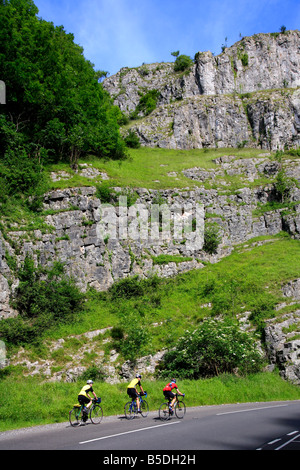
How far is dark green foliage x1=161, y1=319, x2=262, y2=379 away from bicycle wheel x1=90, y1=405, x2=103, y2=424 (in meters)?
9.09

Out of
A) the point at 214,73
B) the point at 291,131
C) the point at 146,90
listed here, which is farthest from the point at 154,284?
the point at 146,90

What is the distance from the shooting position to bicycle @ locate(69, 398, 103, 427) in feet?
41.2

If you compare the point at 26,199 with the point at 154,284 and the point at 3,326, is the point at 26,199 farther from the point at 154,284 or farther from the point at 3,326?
the point at 154,284

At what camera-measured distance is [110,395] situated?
1675cm

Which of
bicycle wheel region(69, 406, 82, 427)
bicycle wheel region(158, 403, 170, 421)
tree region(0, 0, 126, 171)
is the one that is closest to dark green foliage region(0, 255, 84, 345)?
bicycle wheel region(69, 406, 82, 427)

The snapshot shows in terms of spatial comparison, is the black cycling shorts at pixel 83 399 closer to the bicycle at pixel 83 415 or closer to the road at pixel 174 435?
the bicycle at pixel 83 415

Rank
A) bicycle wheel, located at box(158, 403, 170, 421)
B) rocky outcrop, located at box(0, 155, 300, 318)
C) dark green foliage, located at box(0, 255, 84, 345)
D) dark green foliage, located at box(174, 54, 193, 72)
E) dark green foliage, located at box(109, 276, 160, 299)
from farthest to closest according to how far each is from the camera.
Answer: dark green foliage, located at box(174, 54, 193, 72)
dark green foliage, located at box(109, 276, 160, 299)
rocky outcrop, located at box(0, 155, 300, 318)
dark green foliage, located at box(0, 255, 84, 345)
bicycle wheel, located at box(158, 403, 170, 421)

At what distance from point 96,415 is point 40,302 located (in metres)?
14.3

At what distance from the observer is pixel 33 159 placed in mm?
34438

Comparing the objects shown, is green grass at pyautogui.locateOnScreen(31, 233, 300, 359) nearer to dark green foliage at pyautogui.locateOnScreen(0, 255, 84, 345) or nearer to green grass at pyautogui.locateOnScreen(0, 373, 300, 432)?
dark green foliage at pyautogui.locateOnScreen(0, 255, 84, 345)

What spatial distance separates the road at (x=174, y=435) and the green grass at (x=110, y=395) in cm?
171

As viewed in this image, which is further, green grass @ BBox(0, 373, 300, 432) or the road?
green grass @ BBox(0, 373, 300, 432)

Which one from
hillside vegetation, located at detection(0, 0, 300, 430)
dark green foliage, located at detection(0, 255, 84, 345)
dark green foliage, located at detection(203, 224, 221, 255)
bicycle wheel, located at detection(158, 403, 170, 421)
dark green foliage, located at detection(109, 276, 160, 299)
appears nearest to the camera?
bicycle wheel, located at detection(158, 403, 170, 421)

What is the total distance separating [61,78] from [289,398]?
1593 inches
